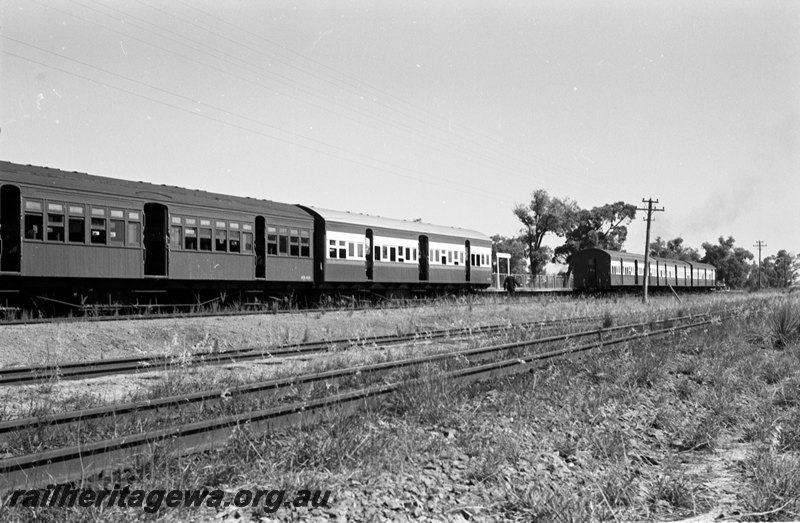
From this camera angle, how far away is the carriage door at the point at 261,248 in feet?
70.7

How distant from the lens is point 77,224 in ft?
53.1

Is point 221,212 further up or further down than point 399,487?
further up

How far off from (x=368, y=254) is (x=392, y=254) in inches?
60.2

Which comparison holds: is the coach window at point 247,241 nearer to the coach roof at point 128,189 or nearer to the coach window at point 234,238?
the coach window at point 234,238

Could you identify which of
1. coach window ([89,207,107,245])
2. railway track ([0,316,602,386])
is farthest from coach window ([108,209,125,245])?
railway track ([0,316,602,386])

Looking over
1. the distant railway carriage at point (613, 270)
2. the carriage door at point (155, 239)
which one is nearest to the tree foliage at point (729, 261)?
the distant railway carriage at point (613, 270)

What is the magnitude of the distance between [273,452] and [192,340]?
10.6 m

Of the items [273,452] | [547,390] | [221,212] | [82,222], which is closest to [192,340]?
[82,222]

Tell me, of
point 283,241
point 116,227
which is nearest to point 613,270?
point 283,241

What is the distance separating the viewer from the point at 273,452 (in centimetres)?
450

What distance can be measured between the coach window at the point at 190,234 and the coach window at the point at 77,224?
9.83ft

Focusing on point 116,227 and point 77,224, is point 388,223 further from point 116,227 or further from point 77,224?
point 77,224

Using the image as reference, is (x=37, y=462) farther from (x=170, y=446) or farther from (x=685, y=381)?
(x=685, y=381)

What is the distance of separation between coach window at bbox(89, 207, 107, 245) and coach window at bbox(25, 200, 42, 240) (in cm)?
127
